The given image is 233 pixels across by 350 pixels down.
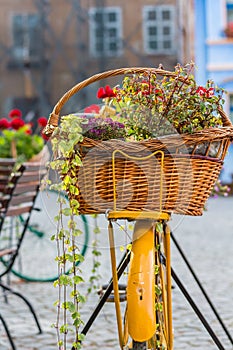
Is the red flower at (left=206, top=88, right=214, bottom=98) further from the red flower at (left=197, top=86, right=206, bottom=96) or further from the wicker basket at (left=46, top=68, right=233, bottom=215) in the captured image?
the wicker basket at (left=46, top=68, right=233, bottom=215)

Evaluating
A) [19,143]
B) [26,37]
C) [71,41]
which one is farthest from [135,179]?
[26,37]

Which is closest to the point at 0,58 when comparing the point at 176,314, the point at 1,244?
the point at 1,244

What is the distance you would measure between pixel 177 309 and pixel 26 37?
23.8m

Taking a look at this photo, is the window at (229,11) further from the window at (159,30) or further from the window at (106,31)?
the window at (106,31)

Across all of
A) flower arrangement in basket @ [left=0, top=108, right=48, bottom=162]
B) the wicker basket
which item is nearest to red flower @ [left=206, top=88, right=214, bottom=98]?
the wicker basket

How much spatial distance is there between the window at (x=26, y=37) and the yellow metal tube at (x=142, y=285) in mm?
26271

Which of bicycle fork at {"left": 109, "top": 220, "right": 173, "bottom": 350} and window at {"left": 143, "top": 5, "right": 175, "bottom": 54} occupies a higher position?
bicycle fork at {"left": 109, "top": 220, "right": 173, "bottom": 350}

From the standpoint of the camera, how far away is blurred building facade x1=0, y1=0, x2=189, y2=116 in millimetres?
28656

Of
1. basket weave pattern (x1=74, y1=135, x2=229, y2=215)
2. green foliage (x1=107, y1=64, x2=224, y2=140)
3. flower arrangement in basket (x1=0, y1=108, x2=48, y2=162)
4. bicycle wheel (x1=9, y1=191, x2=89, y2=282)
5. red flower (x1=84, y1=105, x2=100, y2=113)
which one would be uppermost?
green foliage (x1=107, y1=64, x2=224, y2=140)

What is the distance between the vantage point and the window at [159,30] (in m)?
28.6

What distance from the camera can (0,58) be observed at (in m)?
28.9

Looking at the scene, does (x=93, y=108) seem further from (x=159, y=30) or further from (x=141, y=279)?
(x=159, y=30)

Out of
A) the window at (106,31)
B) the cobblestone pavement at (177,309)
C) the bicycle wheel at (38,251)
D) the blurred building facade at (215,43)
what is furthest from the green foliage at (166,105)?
the window at (106,31)

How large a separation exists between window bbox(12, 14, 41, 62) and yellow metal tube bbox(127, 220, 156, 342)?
26271mm
